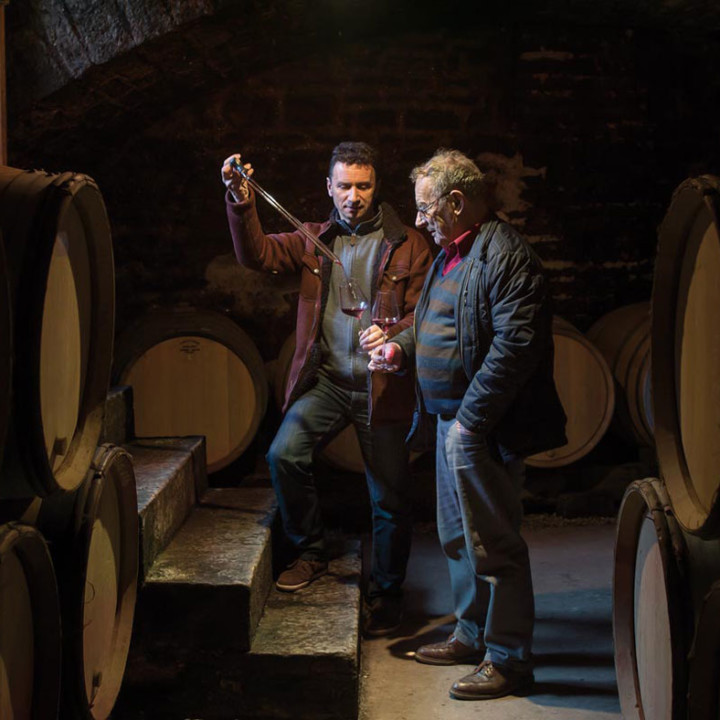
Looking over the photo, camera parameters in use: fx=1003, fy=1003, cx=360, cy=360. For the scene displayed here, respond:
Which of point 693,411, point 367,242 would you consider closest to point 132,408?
point 367,242

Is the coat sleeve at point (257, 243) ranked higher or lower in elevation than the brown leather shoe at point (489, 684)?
higher

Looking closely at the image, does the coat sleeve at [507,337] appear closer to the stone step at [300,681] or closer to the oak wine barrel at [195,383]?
the stone step at [300,681]

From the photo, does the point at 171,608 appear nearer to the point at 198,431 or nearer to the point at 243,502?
the point at 243,502

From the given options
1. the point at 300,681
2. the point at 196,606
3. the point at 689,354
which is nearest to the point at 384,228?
the point at 196,606

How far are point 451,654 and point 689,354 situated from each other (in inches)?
67.5

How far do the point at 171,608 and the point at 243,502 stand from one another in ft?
3.65

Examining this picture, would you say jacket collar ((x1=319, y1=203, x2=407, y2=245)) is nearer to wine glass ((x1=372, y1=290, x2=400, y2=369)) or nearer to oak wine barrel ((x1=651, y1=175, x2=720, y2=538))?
wine glass ((x1=372, y1=290, x2=400, y2=369))

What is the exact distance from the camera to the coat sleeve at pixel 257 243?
3635mm

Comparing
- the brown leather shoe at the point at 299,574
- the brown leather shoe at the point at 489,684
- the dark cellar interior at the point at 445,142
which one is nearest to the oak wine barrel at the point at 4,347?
the brown leather shoe at the point at 489,684

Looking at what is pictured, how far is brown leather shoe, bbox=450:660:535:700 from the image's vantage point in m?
3.16

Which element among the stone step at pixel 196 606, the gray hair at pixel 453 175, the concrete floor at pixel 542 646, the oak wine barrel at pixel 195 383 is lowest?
the concrete floor at pixel 542 646

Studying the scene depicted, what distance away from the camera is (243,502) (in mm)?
4133

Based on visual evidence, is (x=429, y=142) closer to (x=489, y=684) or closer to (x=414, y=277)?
(x=414, y=277)

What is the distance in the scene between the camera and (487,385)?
2.99 metres
